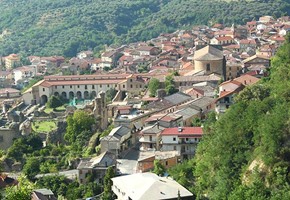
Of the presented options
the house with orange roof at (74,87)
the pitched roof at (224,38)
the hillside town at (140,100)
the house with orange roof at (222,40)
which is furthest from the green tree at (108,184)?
the pitched roof at (224,38)

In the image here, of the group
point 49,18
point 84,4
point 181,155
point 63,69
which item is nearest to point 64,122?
point 181,155

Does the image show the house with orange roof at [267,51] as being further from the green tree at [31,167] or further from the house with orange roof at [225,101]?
the green tree at [31,167]

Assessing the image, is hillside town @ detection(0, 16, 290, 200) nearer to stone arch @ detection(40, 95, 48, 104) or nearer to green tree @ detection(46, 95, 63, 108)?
stone arch @ detection(40, 95, 48, 104)

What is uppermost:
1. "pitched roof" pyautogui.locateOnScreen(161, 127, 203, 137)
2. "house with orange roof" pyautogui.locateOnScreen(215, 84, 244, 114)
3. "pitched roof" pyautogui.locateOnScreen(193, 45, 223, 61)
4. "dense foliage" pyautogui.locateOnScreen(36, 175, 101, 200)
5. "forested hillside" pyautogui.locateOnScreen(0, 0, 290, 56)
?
"house with orange roof" pyautogui.locateOnScreen(215, 84, 244, 114)

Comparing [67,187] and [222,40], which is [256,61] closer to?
[222,40]

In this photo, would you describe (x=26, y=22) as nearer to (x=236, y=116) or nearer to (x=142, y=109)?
(x=142, y=109)

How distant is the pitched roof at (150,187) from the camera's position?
90.4 feet

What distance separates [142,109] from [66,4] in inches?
3053

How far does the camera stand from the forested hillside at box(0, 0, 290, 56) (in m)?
94.5

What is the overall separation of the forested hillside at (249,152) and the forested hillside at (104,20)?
198 feet

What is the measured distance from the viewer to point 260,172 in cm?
2497

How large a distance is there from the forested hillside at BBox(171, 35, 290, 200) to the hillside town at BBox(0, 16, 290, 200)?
1.50 meters

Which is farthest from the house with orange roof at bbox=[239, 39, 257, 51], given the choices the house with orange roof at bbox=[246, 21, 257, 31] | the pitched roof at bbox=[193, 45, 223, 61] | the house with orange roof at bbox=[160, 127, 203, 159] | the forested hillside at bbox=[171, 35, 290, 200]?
the forested hillside at bbox=[171, 35, 290, 200]

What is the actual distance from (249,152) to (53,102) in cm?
3239
